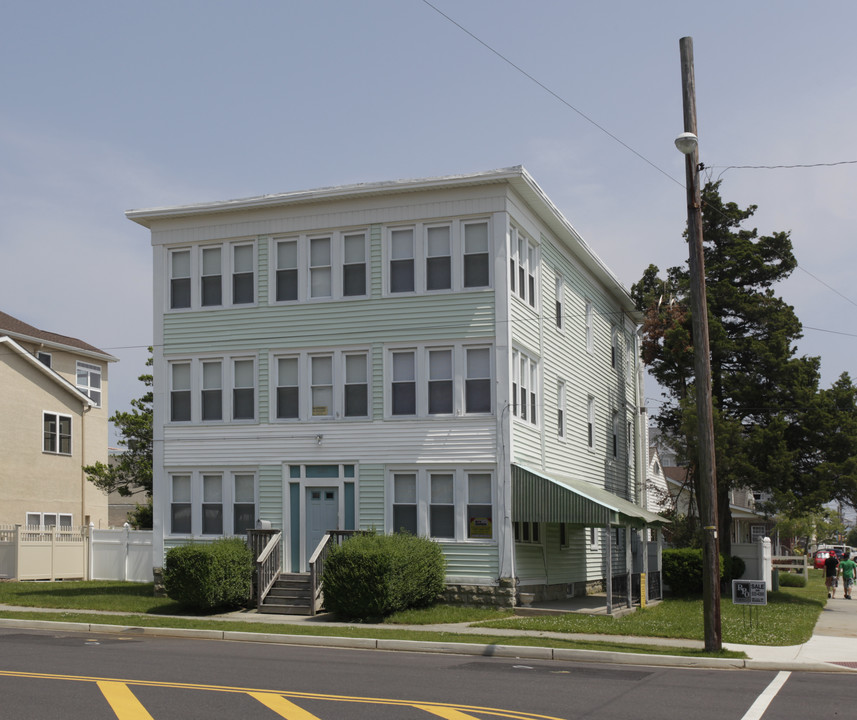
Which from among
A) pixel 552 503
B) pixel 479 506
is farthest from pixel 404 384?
pixel 552 503

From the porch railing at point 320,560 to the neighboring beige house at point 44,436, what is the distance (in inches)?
707

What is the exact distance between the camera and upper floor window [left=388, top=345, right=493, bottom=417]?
24.4m

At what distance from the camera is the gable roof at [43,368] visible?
1484 inches

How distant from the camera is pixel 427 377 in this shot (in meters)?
24.7

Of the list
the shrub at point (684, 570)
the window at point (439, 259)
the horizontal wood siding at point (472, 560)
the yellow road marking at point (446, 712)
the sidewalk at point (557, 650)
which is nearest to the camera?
the yellow road marking at point (446, 712)

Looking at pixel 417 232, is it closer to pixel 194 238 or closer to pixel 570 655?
pixel 194 238

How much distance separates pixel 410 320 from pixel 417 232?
6.98 feet

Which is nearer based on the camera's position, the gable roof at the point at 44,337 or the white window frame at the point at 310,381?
the white window frame at the point at 310,381

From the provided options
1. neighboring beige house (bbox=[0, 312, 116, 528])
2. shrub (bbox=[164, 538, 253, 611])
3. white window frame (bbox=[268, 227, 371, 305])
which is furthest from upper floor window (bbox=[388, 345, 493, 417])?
neighboring beige house (bbox=[0, 312, 116, 528])

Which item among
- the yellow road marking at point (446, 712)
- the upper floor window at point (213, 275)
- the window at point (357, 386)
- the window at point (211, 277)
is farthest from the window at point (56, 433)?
the yellow road marking at point (446, 712)

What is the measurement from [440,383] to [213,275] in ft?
22.1

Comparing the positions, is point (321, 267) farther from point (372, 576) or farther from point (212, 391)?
point (372, 576)

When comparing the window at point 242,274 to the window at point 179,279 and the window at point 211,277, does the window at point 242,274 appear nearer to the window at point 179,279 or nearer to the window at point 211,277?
the window at point 211,277

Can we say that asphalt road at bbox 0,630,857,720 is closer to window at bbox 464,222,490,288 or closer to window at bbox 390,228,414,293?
window at bbox 464,222,490,288
